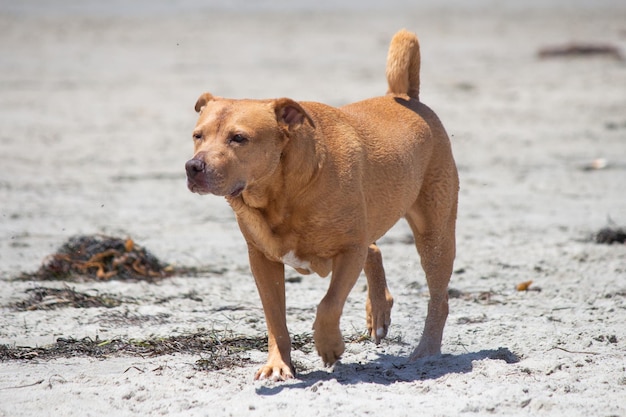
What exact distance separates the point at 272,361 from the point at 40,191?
6.31 meters

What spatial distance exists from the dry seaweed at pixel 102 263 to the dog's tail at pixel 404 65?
2.49m

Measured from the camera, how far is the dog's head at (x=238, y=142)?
4930 millimetres

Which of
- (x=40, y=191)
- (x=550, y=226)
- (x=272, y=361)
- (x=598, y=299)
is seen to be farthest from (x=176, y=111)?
(x=272, y=361)

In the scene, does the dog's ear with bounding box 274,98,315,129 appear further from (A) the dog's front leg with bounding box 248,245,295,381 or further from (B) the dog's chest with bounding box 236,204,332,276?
(A) the dog's front leg with bounding box 248,245,295,381

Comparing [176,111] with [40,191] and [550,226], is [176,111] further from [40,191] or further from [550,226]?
[550,226]

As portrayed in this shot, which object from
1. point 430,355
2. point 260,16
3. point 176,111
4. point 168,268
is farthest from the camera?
point 260,16

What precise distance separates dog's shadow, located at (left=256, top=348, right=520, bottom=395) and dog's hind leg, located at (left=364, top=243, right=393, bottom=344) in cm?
30

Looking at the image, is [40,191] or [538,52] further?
[538,52]

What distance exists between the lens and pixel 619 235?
895 cm

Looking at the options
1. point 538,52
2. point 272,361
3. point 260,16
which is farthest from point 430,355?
point 260,16

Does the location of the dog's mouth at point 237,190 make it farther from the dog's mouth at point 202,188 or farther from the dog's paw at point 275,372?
the dog's paw at point 275,372

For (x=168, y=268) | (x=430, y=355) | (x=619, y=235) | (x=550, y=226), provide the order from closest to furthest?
(x=430, y=355)
(x=168, y=268)
(x=619, y=235)
(x=550, y=226)

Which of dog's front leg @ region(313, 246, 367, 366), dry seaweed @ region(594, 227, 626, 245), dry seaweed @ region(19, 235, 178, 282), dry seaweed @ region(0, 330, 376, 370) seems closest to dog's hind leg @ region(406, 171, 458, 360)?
dry seaweed @ region(0, 330, 376, 370)

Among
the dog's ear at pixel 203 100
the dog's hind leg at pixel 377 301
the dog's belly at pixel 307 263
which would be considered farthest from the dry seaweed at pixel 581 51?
the dog's ear at pixel 203 100
